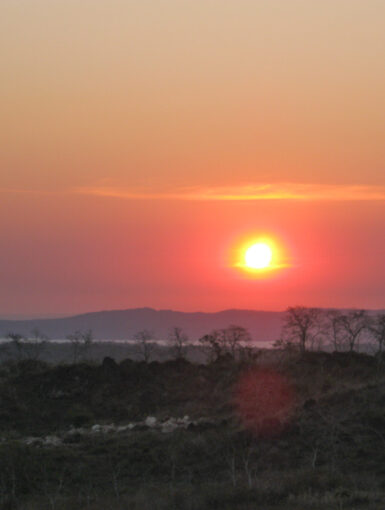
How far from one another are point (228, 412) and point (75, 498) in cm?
2160

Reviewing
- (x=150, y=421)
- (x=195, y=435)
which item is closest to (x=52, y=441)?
(x=150, y=421)

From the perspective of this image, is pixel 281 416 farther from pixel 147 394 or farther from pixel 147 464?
pixel 147 394

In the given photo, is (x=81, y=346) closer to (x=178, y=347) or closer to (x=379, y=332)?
(x=178, y=347)

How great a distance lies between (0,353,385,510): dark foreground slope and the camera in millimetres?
25312

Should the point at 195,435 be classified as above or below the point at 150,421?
below

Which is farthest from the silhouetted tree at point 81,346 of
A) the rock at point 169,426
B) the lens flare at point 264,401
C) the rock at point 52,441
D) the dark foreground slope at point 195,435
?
the rock at point 52,441

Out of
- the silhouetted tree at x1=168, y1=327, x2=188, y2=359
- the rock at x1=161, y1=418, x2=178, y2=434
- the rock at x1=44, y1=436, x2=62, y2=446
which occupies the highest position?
the silhouetted tree at x1=168, y1=327, x2=188, y2=359

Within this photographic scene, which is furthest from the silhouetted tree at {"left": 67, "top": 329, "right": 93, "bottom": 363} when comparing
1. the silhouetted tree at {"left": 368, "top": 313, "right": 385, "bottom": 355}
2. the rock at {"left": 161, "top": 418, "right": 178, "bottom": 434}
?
the rock at {"left": 161, "top": 418, "right": 178, "bottom": 434}

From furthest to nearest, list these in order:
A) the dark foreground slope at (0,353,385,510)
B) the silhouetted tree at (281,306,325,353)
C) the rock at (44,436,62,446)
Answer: the silhouetted tree at (281,306,325,353)
the rock at (44,436,62,446)
the dark foreground slope at (0,353,385,510)

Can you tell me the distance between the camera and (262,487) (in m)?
24.8

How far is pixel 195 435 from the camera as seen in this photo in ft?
121

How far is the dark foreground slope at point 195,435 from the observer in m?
25.3

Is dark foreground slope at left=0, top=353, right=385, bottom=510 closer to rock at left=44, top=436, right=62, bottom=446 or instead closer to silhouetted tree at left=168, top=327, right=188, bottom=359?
rock at left=44, top=436, right=62, bottom=446

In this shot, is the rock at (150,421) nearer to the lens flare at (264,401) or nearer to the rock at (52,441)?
the lens flare at (264,401)
